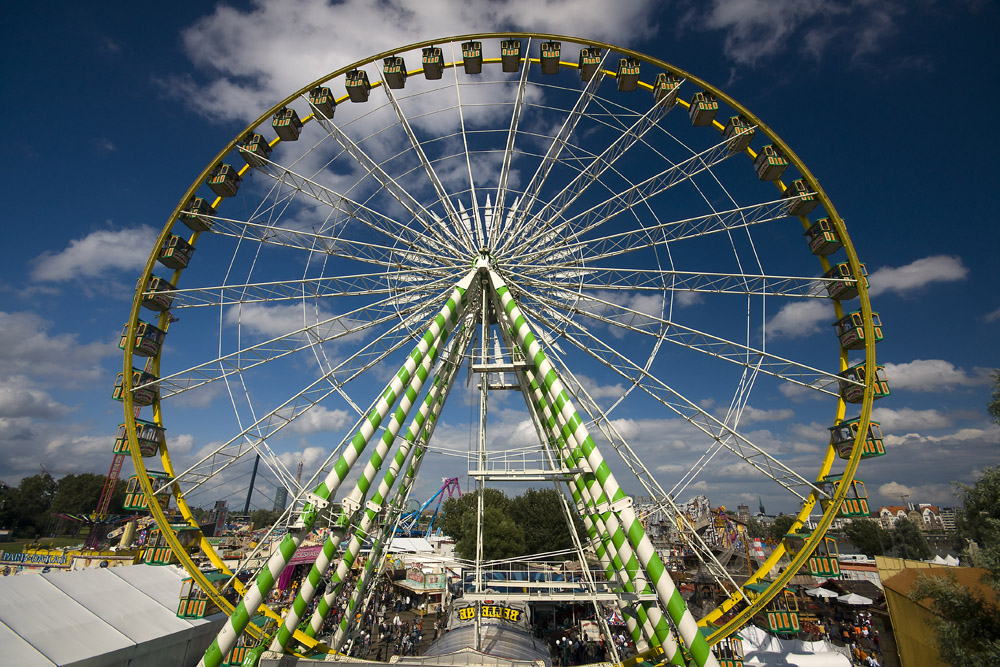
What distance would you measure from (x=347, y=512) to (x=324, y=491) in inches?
37.8

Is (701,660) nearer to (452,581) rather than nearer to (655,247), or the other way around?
(655,247)

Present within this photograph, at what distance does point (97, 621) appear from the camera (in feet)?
55.1

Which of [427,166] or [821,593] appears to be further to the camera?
[821,593]

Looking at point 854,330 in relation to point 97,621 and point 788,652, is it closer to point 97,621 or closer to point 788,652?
point 788,652

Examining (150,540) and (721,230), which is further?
(721,230)

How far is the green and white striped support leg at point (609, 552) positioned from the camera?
11.9 metres

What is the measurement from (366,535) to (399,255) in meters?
11.3

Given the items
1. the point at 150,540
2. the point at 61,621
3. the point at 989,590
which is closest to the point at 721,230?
the point at 989,590

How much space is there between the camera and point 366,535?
50.8 feet

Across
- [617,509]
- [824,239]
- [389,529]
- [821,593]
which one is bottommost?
[821,593]

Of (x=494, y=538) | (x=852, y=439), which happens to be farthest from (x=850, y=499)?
(x=494, y=538)

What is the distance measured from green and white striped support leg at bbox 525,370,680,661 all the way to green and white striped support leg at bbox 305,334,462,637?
4.51 meters

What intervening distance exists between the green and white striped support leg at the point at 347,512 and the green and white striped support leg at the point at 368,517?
696 mm

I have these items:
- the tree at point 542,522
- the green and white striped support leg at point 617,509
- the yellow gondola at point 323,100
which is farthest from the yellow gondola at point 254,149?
the tree at point 542,522
